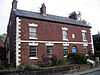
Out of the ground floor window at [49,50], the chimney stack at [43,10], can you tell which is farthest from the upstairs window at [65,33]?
the chimney stack at [43,10]

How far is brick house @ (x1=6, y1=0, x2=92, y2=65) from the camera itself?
25.1 meters

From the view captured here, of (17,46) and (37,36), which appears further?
(37,36)

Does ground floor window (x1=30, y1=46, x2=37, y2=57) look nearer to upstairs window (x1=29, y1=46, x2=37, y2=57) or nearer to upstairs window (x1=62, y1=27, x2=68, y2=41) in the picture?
upstairs window (x1=29, y1=46, x2=37, y2=57)

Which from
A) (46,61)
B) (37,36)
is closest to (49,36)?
(37,36)

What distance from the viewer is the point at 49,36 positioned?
1104 inches

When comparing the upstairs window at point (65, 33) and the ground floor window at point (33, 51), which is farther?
the upstairs window at point (65, 33)

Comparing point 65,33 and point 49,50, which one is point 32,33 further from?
point 65,33

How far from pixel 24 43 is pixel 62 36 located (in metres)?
7.31

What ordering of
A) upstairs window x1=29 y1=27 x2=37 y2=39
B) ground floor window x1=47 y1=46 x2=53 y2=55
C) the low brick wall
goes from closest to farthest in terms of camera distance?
the low brick wall < upstairs window x1=29 y1=27 x2=37 y2=39 < ground floor window x1=47 y1=46 x2=53 y2=55

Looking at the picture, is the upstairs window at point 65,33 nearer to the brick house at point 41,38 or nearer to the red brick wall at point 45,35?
the brick house at point 41,38

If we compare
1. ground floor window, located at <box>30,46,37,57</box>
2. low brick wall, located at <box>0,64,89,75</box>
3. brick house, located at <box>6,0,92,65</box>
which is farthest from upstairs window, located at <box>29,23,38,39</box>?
low brick wall, located at <box>0,64,89,75</box>

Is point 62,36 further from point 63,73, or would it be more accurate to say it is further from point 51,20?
point 63,73

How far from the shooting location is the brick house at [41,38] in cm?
2511

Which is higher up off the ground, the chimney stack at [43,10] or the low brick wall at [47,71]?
the chimney stack at [43,10]
